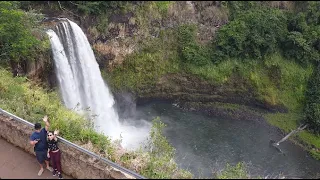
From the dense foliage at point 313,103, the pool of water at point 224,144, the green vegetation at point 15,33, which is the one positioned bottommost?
the pool of water at point 224,144

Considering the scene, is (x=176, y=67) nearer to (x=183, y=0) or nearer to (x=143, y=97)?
(x=143, y=97)

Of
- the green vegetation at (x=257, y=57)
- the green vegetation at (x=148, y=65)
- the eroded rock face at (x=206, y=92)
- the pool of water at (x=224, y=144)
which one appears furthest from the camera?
the eroded rock face at (x=206, y=92)

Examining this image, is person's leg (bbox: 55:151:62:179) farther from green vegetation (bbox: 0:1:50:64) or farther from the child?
green vegetation (bbox: 0:1:50:64)

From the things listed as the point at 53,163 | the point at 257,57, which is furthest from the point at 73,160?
the point at 257,57

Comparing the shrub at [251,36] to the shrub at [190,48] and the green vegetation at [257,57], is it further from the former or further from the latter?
the shrub at [190,48]

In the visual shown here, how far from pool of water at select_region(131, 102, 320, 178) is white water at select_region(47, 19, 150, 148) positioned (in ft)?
6.26

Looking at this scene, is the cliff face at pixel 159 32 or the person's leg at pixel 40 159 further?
the cliff face at pixel 159 32

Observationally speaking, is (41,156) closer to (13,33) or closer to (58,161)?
(58,161)

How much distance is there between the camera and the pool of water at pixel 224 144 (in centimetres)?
1680

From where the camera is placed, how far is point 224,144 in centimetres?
1886

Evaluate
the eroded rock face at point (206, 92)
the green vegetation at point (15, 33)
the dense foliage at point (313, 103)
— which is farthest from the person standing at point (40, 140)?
the dense foliage at point (313, 103)

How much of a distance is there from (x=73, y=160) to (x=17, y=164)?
1646 millimetres

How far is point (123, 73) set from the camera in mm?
21281

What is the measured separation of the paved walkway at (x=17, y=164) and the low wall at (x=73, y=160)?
160 millimetres
